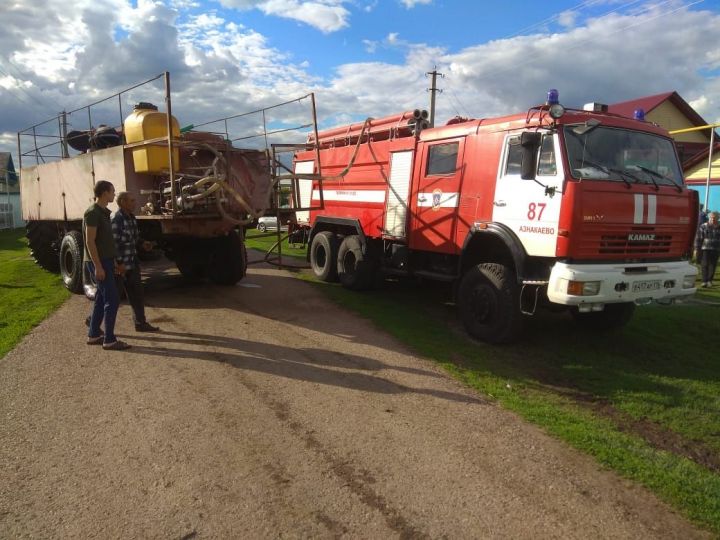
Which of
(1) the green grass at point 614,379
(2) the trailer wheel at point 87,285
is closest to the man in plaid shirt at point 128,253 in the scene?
(2) the trailer wheel at point 87,285

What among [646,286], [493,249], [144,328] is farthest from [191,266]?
[646,286]

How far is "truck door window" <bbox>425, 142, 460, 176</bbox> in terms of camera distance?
7.74 m

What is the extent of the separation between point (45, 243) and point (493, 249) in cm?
966

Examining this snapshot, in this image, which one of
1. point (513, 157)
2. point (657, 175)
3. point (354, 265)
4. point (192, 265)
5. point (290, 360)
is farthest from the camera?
point (192, 265)

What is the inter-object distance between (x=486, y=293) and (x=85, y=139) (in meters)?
7.88

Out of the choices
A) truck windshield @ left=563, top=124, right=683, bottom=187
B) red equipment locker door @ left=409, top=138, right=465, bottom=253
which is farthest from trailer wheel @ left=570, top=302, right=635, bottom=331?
red equipment locker door @ left=409, top=138, right=465, bottom=253

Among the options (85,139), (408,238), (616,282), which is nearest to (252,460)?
(616,282)

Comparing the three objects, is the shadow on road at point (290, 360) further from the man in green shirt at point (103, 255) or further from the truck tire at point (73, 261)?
the truck tire at point (73, 261)

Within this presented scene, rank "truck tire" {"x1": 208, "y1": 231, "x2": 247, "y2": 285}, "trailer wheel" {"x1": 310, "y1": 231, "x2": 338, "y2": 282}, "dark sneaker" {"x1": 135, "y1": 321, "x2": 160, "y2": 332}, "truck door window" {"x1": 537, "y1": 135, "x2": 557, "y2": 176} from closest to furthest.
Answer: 1. "truck door window" {"x1": 537, "y1": 135, "x2": 557, "y2": 176}
2. "dark sneaker" {"x1": 135, "y1": 321, "x2": 160, "y2": 332}
3. "truck tire" {"x1": 208, "y1": 231, "x2": 247, "y2": 285}
4. "trailer wheel" {"x1": 310, "y1": 231, "x2": 338, "y2": 282}

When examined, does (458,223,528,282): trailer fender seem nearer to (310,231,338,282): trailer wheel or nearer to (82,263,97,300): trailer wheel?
(310,231,338,282): trailer wheel

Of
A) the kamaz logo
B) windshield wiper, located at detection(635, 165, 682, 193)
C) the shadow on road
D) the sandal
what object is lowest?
the shadow on road

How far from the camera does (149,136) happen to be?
7.93 meters

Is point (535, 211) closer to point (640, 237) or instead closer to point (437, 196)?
point (640, 237)

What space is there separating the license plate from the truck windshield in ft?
3.83
